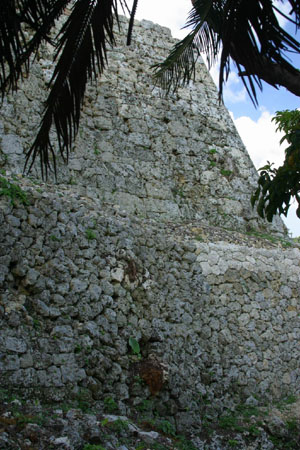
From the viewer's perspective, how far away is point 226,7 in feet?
8.66

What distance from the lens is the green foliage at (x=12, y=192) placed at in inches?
181

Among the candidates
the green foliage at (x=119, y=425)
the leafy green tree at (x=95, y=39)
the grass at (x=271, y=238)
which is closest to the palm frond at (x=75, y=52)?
the leafy green tree at (x=95, y=39)

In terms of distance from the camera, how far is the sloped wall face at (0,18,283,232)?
675 centimetres

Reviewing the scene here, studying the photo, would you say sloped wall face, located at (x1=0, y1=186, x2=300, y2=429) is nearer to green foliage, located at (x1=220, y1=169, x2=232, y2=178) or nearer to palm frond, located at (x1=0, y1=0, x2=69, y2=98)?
green foliage, located at (x1=220, y1=169, x2=232, y2=178)

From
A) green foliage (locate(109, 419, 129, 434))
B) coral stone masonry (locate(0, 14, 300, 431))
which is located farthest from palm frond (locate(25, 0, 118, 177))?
green foliage (locate(109, 419, 129, 434))

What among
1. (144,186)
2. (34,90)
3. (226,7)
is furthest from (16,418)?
(34,90)

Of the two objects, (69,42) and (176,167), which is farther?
(176,167)

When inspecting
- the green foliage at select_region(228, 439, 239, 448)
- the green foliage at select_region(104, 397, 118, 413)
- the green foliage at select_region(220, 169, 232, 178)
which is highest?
the green foliage at select_region(220, 169, 232, 178)

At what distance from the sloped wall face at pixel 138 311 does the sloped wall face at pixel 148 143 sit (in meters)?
0.65

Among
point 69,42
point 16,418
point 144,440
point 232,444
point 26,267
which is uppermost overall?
point 69,42

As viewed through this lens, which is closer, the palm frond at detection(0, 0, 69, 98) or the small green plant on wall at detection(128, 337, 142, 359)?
the palm frond at detection(0, 0, 69, 98)

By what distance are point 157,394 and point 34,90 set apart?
16.0 ft

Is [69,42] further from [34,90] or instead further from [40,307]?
[34,90]

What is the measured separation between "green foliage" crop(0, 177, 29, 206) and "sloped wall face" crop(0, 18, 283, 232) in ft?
4.25
